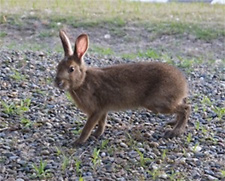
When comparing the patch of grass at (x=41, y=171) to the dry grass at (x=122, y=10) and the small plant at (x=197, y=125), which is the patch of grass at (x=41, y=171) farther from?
the dry grass at (x=122, y=10)

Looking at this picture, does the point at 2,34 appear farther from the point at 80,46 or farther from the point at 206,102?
the point at 80,46

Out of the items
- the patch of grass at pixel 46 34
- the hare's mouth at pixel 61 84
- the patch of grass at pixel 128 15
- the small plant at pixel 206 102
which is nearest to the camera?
the hare's mouth at pixel 61 84

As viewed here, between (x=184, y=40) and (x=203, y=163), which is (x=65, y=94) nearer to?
(x=203, y=163)

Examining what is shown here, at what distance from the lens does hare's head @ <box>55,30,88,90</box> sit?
5.14 meters

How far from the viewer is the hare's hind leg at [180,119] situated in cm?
551

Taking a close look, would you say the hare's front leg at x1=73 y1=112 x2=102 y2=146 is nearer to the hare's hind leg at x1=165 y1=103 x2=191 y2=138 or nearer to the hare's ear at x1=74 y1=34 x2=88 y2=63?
the hare's ear at x1=74 y1=34 x2=88 y2=63

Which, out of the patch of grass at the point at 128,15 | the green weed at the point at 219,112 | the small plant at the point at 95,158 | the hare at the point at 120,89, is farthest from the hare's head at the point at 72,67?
the patch of grass at the point at 128,15

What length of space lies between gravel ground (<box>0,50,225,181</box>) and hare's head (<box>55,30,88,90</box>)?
1.90 ft

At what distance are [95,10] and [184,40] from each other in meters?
2.81

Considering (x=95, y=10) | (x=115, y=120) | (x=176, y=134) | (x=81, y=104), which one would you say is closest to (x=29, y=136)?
(x=81, y=104)

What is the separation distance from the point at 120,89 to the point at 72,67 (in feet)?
1.92

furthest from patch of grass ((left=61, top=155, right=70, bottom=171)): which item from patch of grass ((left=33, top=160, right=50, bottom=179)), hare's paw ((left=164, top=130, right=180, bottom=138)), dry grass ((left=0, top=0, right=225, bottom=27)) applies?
dry grass ((left=0, top=0, right=225, bottom=27))

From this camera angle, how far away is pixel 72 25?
487 inches

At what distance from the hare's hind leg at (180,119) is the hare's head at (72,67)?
1066mm
